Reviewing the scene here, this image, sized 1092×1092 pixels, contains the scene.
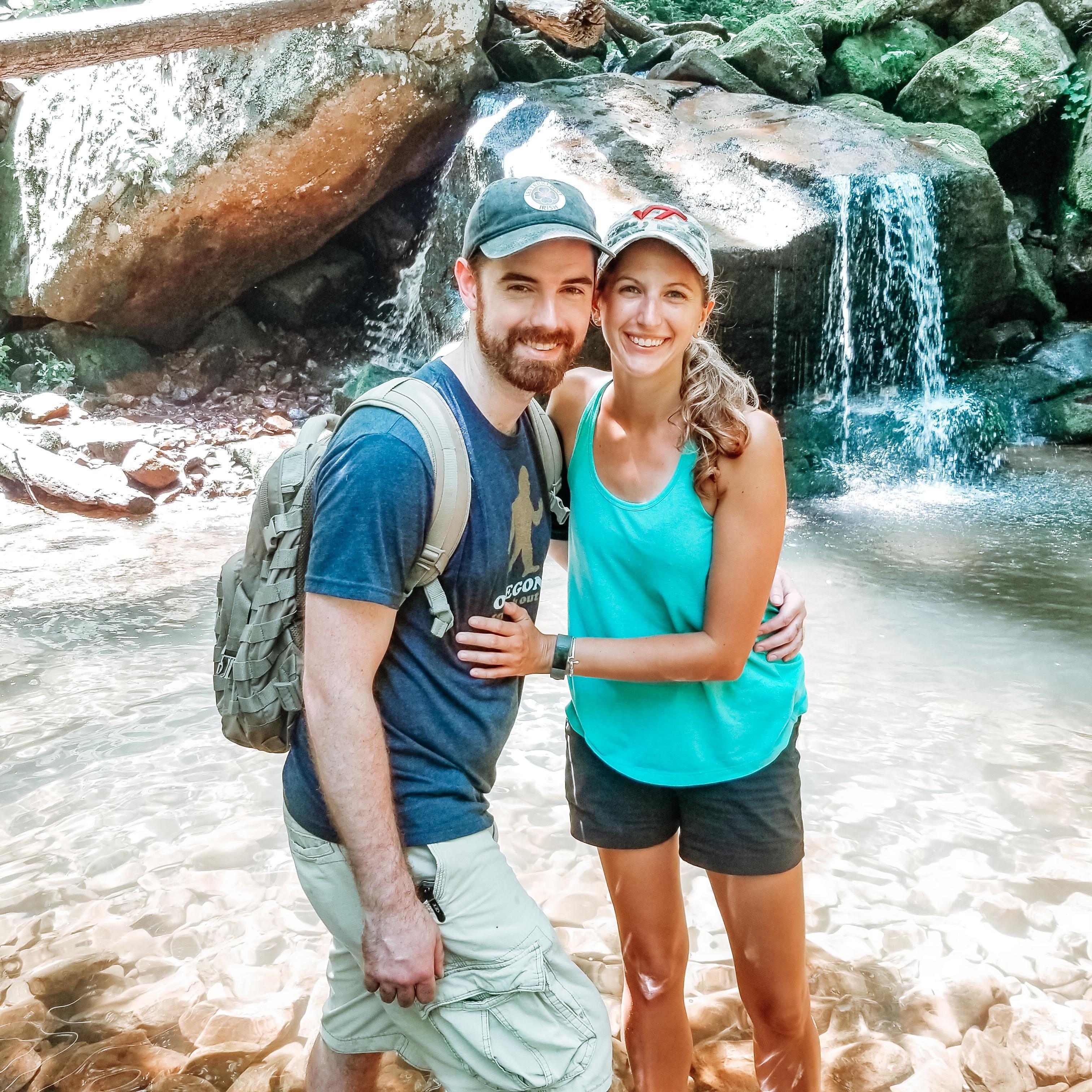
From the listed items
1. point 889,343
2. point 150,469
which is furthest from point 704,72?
point 150,469

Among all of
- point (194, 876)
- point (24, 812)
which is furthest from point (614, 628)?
point (24, 812)

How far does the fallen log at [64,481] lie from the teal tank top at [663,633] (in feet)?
21.4

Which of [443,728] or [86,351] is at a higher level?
[86,351]

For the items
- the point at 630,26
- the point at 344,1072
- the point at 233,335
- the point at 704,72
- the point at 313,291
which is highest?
the point at 630,26

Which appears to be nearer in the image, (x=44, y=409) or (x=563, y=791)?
(x=563, y=791)

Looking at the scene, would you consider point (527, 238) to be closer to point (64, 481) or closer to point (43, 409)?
point (64, 481)

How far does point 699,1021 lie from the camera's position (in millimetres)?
2346

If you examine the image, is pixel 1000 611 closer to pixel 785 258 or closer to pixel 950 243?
pixel 785 258

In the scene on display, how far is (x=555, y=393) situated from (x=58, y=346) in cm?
1017

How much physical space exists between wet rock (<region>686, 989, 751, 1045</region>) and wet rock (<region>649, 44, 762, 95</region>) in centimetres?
1020

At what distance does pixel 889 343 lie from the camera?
909 cm

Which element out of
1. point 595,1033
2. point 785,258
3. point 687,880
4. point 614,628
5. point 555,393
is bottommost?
point 687,880

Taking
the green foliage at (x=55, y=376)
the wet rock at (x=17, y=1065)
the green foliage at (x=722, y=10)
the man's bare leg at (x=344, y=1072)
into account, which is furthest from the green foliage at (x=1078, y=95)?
the wet rock at (x=17, y=1065)

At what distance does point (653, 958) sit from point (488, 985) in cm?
56
